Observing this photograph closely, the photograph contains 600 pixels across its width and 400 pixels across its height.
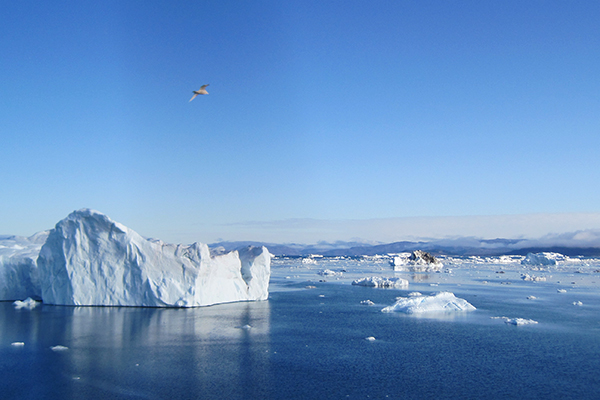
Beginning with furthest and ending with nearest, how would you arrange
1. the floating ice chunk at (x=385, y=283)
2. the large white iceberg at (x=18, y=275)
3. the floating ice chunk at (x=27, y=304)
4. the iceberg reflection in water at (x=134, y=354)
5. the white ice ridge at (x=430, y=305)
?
1. the floating ice chunk at (x=385, y=283)
2. the large white iceberg at (x=18, y=275)
3. the floating ice chunk at (x=27, y=304)
4. the white ice ridge at (x=430, y=305)
5. the iceberg reflection in water at (x=134, y=354)

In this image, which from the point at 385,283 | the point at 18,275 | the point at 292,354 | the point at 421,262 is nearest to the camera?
the point at 292,354

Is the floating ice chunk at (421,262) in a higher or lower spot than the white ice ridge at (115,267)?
lower

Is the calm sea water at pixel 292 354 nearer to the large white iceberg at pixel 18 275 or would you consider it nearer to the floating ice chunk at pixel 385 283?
the large white iceberg at pixel 18 275

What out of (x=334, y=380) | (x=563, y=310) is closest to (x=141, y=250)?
(x=334, y=380)

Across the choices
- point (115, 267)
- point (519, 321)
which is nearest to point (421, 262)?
point (519, 321)

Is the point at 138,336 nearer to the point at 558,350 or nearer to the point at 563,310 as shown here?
the point at 558,350

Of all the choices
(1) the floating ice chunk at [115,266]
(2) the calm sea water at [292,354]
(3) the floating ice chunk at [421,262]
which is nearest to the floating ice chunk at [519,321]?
(2) the calm sea water at [292,354]

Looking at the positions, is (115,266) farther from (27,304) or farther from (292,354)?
(292,354)
